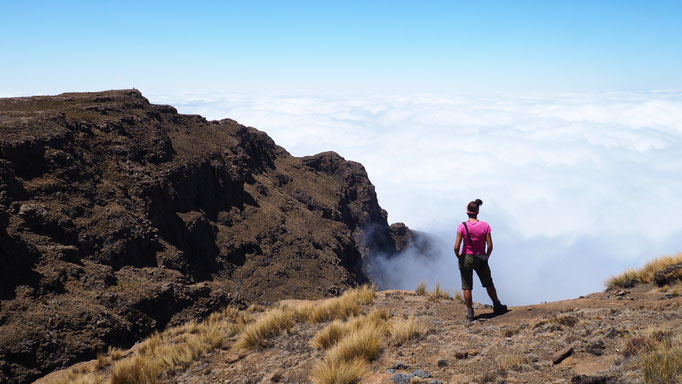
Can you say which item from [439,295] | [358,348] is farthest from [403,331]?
[439,295]

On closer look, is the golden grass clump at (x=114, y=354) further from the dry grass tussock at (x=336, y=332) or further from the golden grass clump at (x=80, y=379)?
the dry grass tussock at (x=336, y=332)

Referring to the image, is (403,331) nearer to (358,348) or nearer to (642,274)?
(358,348)

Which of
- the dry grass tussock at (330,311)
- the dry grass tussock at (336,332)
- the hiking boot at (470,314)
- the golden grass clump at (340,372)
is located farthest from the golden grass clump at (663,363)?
the dry grass tussock at (330,311)

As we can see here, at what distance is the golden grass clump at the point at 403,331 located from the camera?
684 cm

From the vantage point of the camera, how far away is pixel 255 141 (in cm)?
3603

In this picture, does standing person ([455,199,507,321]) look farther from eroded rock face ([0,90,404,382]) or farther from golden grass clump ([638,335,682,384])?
eroded rock face ([0,90,404,382])

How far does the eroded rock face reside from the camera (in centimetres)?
1032

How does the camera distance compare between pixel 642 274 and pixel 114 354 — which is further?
pixel 642 274

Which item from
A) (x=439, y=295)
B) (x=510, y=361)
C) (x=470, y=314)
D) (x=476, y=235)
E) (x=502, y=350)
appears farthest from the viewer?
(x=439, y=295)

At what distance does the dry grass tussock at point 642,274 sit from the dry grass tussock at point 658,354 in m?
5.69

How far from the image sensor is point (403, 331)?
22.9 feet

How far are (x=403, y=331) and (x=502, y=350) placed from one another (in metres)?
1.66

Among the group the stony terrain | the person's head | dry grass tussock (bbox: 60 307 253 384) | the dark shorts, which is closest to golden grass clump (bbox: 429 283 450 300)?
the stony terrain

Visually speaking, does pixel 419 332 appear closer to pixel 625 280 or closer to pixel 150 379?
pixel 150 379
